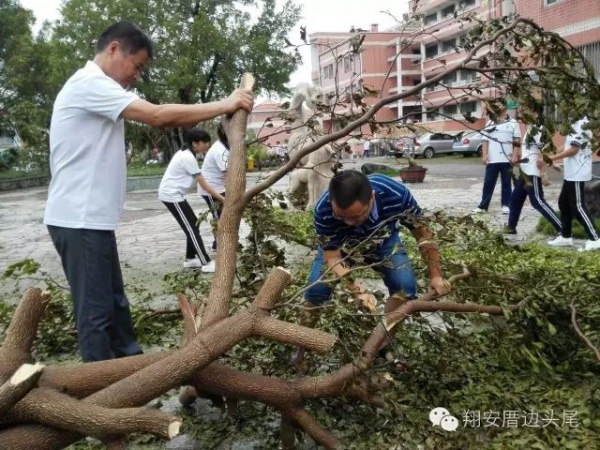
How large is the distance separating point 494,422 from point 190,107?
1975 mm

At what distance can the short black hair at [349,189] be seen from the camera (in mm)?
3090

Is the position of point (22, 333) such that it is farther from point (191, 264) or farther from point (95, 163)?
point (191, 264)

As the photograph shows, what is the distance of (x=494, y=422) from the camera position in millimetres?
2875

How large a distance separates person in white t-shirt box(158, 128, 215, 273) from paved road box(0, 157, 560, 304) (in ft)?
1.81

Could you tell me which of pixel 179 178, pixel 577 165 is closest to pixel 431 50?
pixel 577 165

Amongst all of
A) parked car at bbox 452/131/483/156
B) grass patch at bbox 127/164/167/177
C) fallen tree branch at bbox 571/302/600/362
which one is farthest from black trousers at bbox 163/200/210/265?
parked car at bbox 452/131/483/156

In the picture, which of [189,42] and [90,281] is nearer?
[90,281]

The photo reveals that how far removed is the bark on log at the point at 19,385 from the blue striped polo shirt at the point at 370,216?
5.67 ft

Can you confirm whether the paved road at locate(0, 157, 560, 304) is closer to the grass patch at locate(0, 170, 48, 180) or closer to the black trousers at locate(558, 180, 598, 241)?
the black trousers at locate(558, 180, 598, 241)

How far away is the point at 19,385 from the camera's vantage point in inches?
83.8

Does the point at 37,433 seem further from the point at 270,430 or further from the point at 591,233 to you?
the point at 591,233

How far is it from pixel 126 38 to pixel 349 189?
1.29 meters

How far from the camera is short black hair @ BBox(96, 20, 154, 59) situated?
3.01m

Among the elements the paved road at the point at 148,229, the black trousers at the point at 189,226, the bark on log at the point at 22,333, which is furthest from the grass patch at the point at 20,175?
the bark on log at the point at 22,333
